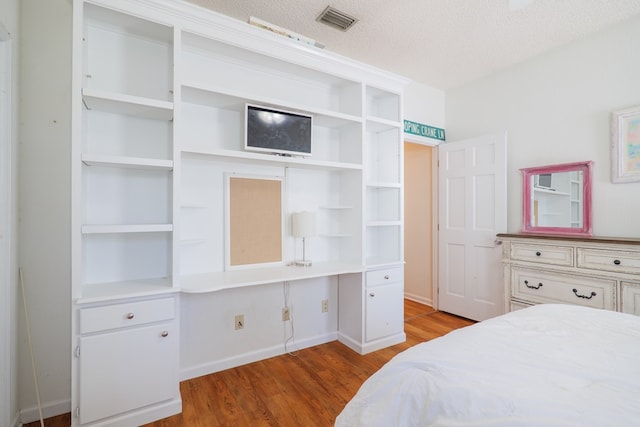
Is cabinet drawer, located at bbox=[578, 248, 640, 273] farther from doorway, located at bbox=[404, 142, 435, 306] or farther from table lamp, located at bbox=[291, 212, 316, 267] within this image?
table lamp, located at bbox=[291, 212, 316, 267]

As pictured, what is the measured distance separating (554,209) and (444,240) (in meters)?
1.16

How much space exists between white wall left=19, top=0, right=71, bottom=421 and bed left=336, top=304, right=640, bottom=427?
73.5 inches

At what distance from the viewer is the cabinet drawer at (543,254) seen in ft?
8.34

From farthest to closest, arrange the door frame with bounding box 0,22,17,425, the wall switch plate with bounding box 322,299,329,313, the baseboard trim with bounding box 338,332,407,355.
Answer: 1. the wall switch plate with bounding box 322,299,329,313
2. the baseboard trim with bounding box 338,332,407,355
3. the door frame with bounding box 0,22,17,425

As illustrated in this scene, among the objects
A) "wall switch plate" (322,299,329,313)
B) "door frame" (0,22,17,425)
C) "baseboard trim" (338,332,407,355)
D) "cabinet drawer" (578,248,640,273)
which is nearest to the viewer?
"door frame" (0,22,17,425)

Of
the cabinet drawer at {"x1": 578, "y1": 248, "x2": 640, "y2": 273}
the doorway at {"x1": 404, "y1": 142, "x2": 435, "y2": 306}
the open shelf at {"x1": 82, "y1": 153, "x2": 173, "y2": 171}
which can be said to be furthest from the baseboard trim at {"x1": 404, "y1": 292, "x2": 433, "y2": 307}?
the open shelf at {"x1": 82, "y1": 153, "x2": 173, "y2": 171}

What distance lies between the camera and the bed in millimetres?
745

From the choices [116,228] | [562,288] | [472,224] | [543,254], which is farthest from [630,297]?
[116,228]

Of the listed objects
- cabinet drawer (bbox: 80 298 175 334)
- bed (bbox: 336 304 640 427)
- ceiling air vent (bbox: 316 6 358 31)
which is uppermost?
ceiling air vent (bbox: 316 6 358 31)

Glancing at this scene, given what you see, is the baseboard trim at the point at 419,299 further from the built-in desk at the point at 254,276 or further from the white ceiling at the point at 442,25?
the white ceiling at the point at 442,25

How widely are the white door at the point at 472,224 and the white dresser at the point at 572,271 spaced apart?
1.00ft

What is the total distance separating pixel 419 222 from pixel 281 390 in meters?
2.87

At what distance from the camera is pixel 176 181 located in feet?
6.23

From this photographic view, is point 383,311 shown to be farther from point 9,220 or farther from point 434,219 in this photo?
point 9,220
